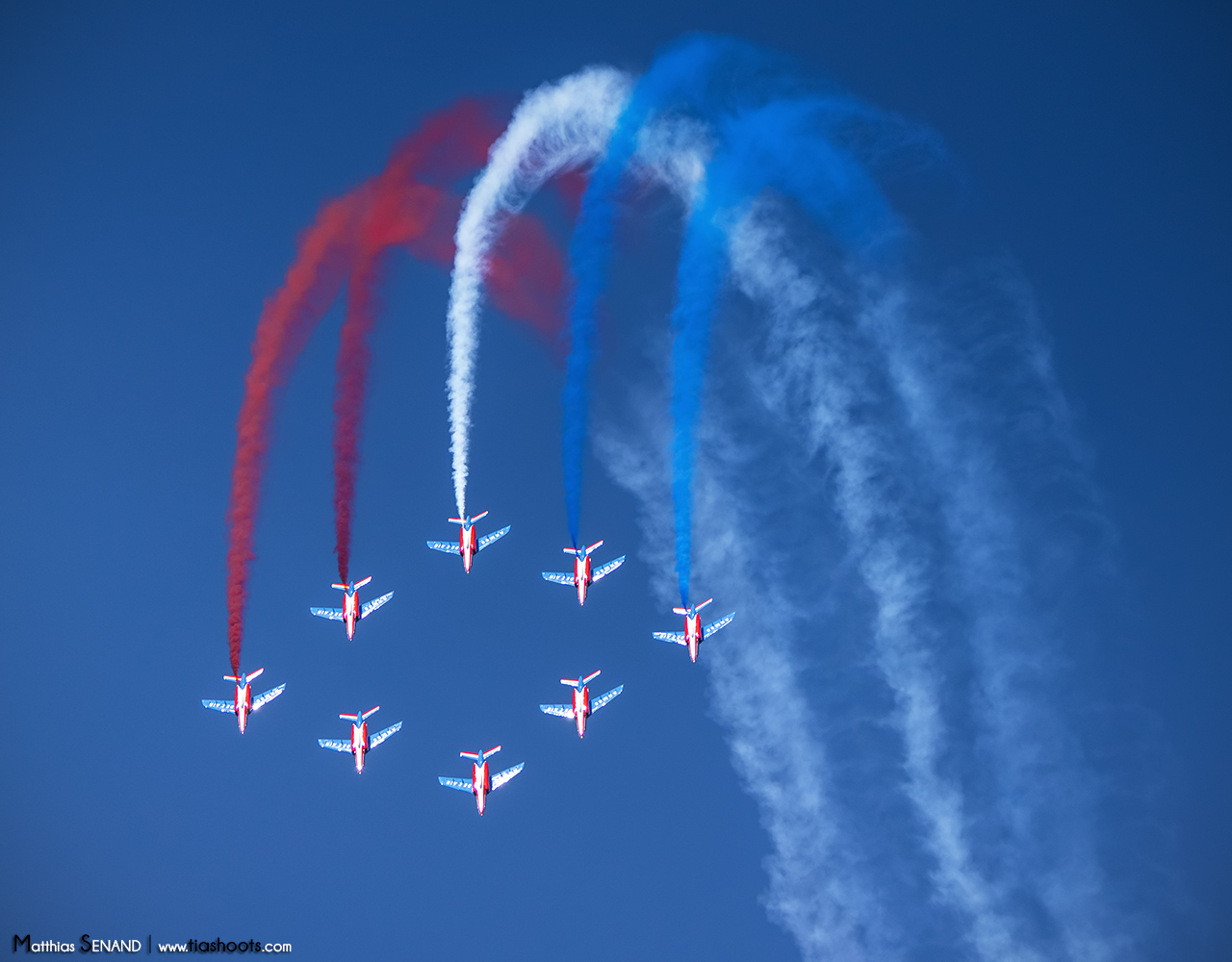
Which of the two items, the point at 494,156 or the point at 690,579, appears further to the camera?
the point at 690,579

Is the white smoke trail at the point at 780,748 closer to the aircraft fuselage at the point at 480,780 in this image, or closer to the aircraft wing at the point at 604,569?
the aircraft wing at the point at 604,569

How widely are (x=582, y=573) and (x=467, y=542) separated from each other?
299 centimetres

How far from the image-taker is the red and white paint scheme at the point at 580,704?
1492 inches

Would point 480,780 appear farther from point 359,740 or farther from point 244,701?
point 244,701

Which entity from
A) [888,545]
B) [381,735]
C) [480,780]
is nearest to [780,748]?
[888,545]

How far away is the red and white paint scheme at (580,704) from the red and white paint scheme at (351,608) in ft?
16.5

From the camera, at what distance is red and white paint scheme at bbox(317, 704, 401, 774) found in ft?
125

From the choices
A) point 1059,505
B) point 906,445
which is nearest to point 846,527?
point 906,445

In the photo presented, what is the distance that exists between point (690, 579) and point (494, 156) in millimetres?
11316

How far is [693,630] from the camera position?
36781mm

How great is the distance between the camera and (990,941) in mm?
36781

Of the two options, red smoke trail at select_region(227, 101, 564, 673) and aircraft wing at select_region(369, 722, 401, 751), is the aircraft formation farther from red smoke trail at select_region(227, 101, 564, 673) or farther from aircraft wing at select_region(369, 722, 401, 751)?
red smoke trail at select_region(227, 101, 564, 673)

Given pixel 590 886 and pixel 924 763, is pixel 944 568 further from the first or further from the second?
pixel 590 886

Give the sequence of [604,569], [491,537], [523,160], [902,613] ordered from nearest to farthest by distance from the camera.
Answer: [523,160], [902,613], [604,569], [491,537]
